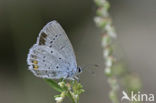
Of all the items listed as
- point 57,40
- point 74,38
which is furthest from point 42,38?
point 74,38

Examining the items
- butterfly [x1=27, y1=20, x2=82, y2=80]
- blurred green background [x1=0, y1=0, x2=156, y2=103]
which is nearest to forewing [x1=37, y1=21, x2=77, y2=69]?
butterfly [x1=27, y1=20, x2=82, y2=80]

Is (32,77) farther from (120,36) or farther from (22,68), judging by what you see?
(120,36)

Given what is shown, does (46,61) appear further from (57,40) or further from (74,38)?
(74,38)

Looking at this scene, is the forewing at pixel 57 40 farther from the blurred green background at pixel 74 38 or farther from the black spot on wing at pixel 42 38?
the blurred green background at pixel 74 38

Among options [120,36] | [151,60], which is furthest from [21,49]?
[151,60]

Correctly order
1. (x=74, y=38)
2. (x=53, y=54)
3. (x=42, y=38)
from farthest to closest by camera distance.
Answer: (x=74, y=38) < (x=53, y=54) < (x=42, y=38)

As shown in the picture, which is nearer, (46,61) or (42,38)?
(42,38)
